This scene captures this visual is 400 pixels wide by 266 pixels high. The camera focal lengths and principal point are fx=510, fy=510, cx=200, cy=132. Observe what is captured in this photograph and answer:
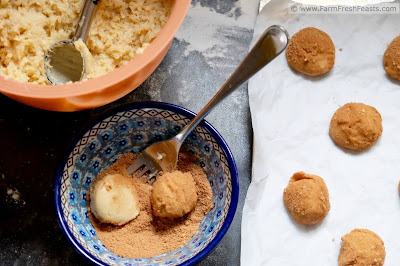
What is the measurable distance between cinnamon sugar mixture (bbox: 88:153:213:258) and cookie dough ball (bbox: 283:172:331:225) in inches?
8.3

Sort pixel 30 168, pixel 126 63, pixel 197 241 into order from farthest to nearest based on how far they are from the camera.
Result: pixel 30 168
pixel 197 241
pixel 126 63

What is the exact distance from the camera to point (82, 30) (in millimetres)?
1245

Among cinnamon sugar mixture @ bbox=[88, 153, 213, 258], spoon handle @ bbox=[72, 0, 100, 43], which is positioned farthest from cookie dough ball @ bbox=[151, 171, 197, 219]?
spoon handle @ bbox=[72, 0, 100, 43]

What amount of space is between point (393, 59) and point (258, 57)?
1.43ft

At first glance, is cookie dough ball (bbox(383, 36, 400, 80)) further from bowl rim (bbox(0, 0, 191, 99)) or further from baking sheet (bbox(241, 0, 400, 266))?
bowl rim (bbox(0, 0, 191, 99))

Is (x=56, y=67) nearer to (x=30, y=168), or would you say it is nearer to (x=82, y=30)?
(x=82, y=30)

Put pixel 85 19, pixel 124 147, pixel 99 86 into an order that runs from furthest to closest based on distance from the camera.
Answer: pixel 124 147
pixel 85 19
pixel 99 86

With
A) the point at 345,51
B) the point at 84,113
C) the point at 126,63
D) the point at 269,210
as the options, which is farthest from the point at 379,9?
the point at 84,113

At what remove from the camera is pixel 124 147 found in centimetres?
138

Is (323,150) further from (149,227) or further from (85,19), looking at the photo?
(85,19)

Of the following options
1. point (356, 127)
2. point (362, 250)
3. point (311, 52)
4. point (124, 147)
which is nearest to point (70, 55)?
point (124, 147)

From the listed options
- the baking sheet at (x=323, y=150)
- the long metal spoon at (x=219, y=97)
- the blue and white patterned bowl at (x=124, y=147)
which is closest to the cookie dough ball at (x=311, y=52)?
the baking sheet at (x=323, y=150)

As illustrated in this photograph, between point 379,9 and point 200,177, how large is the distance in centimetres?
70

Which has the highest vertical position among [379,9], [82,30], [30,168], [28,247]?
[379,9]
